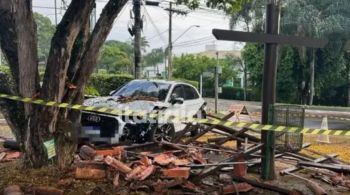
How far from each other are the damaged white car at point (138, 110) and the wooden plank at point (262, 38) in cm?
385

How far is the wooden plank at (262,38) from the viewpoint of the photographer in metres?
6.82

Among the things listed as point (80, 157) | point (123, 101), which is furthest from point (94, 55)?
point (123, 101)

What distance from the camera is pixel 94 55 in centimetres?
711

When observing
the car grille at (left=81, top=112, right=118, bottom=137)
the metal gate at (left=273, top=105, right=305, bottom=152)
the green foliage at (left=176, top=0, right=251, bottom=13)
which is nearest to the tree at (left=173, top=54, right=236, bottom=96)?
the green foliage at (left=176, top=0, right=251, bottom=13)

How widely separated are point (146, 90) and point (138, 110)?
1.68 metres

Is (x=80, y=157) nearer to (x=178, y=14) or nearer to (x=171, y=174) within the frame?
(x=171, y=174)

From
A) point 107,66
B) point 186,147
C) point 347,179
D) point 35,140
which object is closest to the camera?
point 35,140

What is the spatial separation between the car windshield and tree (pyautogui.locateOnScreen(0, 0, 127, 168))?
4.85 m

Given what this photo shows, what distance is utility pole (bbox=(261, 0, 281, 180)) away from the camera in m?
7.36

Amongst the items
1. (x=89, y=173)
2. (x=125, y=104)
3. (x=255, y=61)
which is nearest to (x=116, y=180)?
(x=89, y=173)

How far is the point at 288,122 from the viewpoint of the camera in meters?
7.36

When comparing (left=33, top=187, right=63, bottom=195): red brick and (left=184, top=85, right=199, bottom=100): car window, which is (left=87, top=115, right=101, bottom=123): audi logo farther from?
(left=33, top=187, right=63, bottom=195): red brick

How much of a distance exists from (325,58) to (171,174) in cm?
3313

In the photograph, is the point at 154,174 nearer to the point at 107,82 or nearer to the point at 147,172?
the point at 147,172
